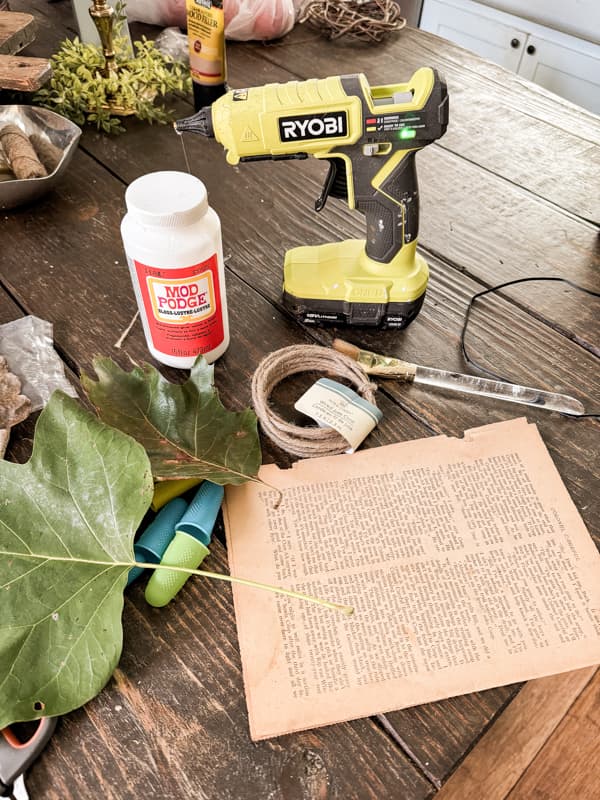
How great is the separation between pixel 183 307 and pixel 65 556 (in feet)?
0.83

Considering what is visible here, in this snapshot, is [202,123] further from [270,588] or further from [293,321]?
[270,588]

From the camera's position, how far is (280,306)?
2.51 feet

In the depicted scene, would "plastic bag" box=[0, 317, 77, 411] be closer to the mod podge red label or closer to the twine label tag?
the mod podge red label

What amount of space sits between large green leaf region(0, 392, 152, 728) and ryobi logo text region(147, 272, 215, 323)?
15 centimetres

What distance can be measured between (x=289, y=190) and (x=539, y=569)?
632mm

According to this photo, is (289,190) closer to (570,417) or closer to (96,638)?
(570,417)

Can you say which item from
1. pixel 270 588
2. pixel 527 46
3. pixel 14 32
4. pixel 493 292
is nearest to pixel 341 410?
pixel 270 588

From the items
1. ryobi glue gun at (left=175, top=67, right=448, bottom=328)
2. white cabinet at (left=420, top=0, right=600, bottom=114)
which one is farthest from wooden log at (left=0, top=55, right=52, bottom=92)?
white cabinet at (left=420, top=0, right=600, bottom=114)

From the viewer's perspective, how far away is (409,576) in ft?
1.72

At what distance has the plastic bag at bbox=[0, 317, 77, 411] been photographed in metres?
0.65

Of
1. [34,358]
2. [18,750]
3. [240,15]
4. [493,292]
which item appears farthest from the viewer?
[240,15]

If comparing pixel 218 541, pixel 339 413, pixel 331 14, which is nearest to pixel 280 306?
pixel 339 413

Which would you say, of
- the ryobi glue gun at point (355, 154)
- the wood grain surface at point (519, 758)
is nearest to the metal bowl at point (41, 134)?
the ryobi glue gun at point (355, 154)

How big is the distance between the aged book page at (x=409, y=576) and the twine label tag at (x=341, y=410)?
0.02 metres
